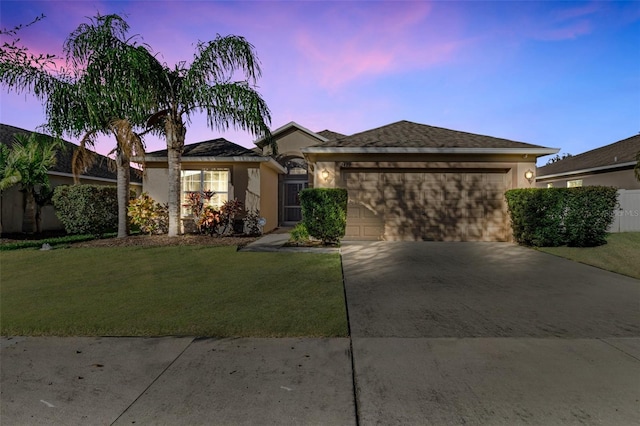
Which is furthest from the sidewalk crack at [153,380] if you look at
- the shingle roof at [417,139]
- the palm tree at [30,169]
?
the palm tree at [30,169]

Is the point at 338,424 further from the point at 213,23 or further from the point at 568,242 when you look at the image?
the point at 213,23

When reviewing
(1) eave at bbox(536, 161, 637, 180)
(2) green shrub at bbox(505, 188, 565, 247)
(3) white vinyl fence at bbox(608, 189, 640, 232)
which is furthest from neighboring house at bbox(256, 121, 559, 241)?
(1) eave at bbox(536, 161, 637, 180)

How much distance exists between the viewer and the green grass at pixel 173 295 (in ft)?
12.3

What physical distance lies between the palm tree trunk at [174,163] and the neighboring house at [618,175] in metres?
14.8

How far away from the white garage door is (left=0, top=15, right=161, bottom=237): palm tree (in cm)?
732

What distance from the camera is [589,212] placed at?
29.9ft

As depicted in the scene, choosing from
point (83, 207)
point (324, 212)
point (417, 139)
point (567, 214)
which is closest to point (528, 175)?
point (567, 214)

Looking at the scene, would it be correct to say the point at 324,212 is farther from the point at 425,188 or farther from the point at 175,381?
the point at 175,381

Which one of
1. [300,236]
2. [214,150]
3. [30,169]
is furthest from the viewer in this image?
[214,150]

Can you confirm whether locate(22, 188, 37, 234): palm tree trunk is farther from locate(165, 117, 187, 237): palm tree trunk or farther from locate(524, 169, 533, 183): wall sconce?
locate(524, 169, 533, 183): wall sconce

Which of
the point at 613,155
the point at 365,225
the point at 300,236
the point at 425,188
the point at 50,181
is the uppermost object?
the point at 613,155

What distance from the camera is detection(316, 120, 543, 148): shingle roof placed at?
437 inches

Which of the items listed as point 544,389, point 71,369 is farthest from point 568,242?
point 71,369

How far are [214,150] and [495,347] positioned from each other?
12287mm
